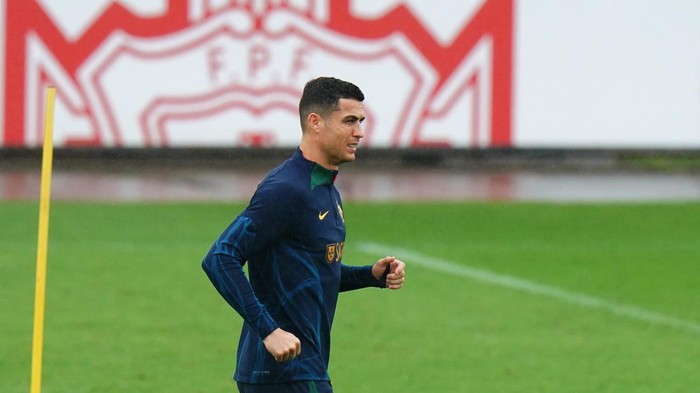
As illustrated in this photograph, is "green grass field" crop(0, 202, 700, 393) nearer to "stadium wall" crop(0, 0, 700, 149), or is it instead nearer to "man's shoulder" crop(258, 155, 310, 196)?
"man's shoulder" crop(258, 155, 310, 196)

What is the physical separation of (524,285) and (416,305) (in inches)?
71.1

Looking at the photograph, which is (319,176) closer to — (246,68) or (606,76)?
(246,68)

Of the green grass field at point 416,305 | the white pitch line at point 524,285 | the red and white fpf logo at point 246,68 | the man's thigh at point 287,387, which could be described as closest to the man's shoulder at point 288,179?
the man's thigh at point 287,387

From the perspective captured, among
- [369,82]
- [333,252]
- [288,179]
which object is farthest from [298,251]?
[369,82]

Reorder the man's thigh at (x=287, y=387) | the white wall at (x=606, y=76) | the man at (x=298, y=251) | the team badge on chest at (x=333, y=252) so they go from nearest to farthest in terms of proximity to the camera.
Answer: the man at (x=298, y=251), the man's thigh at (x=287, y=387), the team badge on chest at (x=333, y=252), the white wall at (x=606, y=76)

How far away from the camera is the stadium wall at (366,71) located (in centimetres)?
2753

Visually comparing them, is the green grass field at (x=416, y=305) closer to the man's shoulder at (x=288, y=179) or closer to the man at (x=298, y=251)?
the man at (x=298, y=251)

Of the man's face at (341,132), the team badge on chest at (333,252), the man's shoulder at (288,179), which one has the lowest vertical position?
the team badge on chest at (333,252)

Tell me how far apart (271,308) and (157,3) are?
22107mm

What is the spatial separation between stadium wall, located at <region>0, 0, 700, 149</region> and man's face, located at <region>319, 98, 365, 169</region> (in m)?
21.4

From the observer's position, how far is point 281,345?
236 inches

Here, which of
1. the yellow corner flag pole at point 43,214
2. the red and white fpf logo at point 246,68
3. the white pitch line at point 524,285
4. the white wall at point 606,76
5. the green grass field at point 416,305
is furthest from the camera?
the white wall at point 606,76

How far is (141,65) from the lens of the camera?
91.6ft

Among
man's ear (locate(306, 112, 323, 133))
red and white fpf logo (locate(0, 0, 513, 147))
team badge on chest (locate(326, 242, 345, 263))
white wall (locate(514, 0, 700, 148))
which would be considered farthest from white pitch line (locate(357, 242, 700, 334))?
white wall (locate(514, 0, 700, 148))
